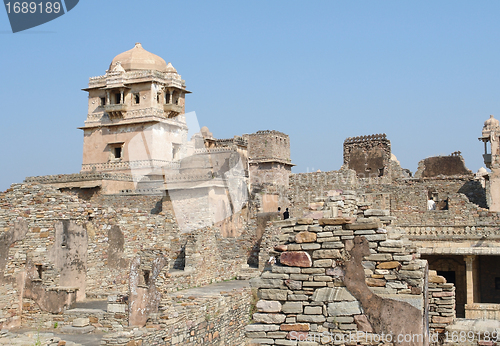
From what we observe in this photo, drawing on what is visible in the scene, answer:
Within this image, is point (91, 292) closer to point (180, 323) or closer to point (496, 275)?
point (180, 323)

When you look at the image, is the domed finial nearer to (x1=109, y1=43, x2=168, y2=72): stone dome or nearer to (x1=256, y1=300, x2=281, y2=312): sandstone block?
(x1=109, y1=43, x2=168, y2=72): stone dome

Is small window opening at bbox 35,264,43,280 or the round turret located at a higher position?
the round turret

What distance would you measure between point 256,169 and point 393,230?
36217 mm

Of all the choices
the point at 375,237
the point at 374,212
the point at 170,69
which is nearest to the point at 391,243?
the point at 375,237

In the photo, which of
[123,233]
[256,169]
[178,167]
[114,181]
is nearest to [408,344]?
[123,233]

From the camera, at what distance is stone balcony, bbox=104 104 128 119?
3628cm

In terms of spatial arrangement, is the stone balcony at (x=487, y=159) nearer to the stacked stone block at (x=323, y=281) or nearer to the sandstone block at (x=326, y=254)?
the stacked stone block at (x=323, y=281)

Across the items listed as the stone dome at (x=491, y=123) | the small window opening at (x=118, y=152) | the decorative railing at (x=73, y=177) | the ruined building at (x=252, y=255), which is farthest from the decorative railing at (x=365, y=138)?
the small window opening at (x=118, y=152)

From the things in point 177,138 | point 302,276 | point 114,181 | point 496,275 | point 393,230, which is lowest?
point 496,275

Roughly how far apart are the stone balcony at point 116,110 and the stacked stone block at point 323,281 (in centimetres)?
3195

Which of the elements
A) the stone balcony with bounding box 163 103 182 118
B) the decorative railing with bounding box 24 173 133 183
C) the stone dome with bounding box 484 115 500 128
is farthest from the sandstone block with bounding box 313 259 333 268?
the stone balcony with bounding box 163 103 182 118

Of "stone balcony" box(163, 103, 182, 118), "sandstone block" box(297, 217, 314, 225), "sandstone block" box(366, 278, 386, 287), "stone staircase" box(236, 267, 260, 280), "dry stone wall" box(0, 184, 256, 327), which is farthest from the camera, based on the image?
"stone balcony" box(163, 103, 182, 118)

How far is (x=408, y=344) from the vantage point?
17.8 ft

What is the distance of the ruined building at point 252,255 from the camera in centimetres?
562
